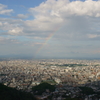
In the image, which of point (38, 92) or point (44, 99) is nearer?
point (44, 99)

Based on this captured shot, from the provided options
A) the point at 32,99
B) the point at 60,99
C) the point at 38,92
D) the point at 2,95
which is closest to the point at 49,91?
the point at 38,92

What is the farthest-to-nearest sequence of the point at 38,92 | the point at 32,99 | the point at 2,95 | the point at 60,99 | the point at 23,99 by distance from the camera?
the point at 38,92
the point at 60,99
the point at 32,99
the point at 23,99
the point at 2,95

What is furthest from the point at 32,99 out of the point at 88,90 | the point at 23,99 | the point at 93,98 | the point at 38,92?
the point at 88,90

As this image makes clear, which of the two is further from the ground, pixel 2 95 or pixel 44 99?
pixel 2 95

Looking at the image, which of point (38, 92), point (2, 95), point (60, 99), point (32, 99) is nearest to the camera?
point (2, 95)

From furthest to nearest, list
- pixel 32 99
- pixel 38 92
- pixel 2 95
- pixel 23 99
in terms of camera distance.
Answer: pixel 38 92
pixel 32 99
pixel 23 99
pixel 2 95

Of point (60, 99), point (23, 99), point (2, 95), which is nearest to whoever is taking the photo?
point (2, 95)

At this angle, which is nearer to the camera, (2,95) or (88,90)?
(2,95)

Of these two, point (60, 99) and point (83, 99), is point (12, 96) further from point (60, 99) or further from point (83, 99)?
point (83, 99)

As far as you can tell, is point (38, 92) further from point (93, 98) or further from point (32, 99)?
point (93, 98)
